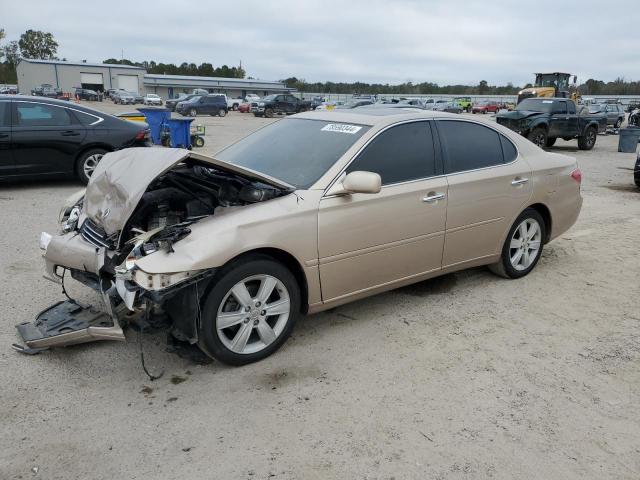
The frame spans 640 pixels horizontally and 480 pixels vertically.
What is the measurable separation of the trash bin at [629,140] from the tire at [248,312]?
18858mm

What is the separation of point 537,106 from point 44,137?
15719mm

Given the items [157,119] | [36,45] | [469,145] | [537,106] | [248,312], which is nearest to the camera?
[248,312]

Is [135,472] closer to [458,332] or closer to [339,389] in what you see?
[339,389]

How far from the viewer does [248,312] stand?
3.48 metres

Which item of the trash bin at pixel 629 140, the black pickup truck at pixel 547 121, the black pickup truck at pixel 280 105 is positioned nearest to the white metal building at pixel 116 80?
the black pickup truck at pixel 280 105

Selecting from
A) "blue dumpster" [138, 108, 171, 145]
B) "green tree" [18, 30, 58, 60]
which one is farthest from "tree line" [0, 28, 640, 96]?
"blue dumpster" [138, 108, 171, 145]

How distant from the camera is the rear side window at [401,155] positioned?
4.08 metres

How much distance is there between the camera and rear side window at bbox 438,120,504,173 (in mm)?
4594

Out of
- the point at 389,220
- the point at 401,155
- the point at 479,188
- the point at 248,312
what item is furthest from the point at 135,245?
the point at 479,188

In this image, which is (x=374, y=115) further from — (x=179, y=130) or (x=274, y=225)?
(x=179, y=130)

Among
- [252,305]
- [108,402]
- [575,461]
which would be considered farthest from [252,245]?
[575,461]

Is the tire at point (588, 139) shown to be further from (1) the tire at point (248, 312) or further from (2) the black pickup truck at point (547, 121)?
(1) the tire at point (248, 312)

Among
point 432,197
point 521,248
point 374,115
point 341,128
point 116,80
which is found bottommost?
point 521,248

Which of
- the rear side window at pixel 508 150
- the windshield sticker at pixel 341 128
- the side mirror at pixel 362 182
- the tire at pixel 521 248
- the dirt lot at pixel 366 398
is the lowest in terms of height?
the dirt lot at pixel 366 398
